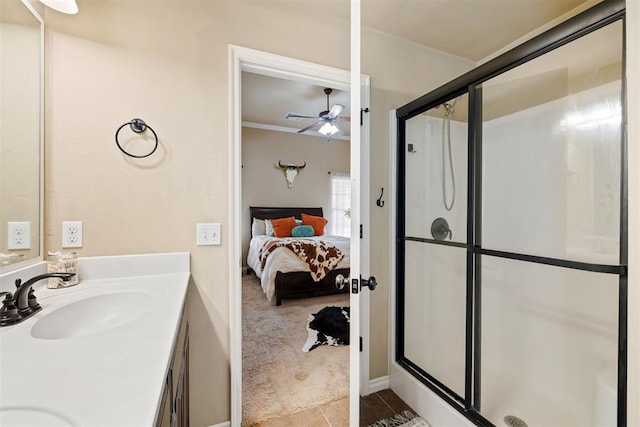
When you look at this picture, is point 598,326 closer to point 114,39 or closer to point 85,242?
point 85,242

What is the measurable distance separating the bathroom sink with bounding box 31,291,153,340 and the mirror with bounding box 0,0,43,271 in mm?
307

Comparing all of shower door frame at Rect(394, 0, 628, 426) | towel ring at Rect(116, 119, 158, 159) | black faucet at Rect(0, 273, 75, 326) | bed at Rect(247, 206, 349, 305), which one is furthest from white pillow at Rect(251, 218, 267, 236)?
black faucet at Rect(0, 273, 75, 326)

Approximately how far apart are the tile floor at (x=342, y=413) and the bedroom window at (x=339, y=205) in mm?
4343

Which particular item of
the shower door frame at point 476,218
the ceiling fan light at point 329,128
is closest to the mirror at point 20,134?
the shower door frame at point 476,218

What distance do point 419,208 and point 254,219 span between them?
3.80 m

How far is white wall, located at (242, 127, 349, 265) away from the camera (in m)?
5.39

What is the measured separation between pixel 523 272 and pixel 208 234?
199 centimetres

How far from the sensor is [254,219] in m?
5.26

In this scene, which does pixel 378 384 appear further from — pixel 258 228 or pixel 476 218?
pixel 258 228

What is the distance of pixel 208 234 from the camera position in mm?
1530

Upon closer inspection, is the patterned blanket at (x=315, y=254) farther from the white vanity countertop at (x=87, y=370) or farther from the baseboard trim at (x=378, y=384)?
the white vanity countertop at (x=87, y=370)

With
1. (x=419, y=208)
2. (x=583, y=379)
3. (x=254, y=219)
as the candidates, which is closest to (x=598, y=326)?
(x=583, y=379)

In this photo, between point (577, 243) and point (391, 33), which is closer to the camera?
point (577, 243)

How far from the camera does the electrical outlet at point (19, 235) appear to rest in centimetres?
107
